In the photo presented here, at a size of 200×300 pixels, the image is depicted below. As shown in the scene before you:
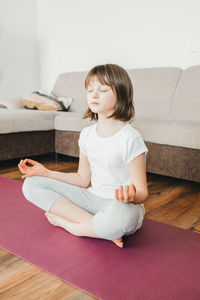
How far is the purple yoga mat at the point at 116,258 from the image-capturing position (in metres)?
0.75

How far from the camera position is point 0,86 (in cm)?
371

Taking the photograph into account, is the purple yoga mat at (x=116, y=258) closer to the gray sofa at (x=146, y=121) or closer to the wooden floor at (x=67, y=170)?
the wooden floor at (x=67, y=170)

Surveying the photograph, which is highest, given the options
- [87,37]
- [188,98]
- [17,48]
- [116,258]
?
[87,37]

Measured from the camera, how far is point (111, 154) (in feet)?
3.27

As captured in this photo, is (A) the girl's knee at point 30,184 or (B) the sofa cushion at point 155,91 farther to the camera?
(B) the sofa cushion at point 155,91

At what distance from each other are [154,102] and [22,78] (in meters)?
2.29

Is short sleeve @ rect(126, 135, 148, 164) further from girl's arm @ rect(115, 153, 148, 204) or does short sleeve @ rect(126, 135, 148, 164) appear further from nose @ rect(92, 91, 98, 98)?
nose @ rect(92, 91, 98, 98)

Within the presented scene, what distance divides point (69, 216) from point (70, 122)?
1.32 metres

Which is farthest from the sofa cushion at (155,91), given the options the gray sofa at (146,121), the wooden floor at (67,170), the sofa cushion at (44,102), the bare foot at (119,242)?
the bare foot at (119,242)

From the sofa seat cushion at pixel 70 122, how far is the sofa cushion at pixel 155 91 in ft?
1.56

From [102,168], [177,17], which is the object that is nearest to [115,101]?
[102,168]

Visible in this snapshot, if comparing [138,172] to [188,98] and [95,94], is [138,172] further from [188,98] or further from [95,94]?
A: [188,98]

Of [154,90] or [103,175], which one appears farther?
[154,90]

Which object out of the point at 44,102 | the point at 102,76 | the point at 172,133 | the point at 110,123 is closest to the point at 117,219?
the point at 110,123
